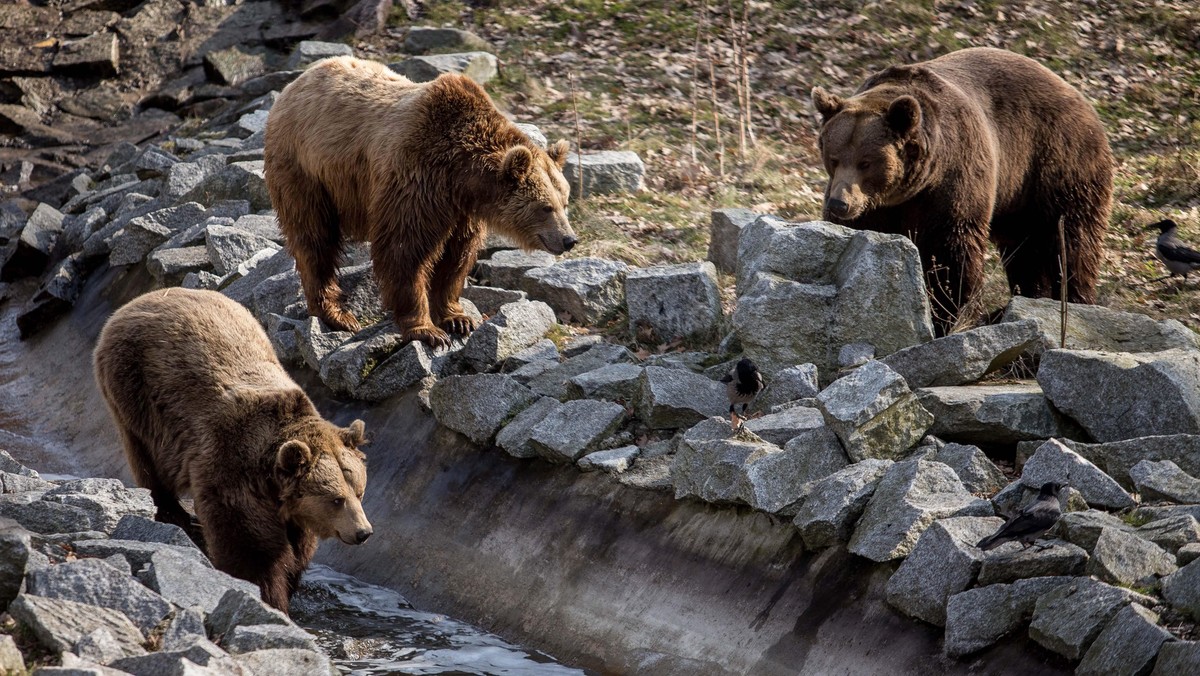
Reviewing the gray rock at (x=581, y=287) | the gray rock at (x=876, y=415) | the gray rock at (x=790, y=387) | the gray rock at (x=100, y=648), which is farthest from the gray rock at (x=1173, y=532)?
the gray rock at (x=581, y=287)

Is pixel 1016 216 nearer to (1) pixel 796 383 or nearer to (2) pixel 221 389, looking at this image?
(1) pixel 796 383

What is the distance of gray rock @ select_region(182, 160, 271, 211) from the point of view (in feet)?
36.0

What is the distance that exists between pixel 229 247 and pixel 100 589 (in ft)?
18.6

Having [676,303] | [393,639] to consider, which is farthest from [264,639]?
[676,303]

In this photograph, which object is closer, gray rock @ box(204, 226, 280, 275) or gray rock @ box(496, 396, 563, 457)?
gray rock @ box(496, 396, 563, 457)

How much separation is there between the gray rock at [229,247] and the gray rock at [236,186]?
105 cm

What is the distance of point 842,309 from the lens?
690 centimetres

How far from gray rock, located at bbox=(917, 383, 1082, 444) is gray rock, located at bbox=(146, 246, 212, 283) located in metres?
6.37

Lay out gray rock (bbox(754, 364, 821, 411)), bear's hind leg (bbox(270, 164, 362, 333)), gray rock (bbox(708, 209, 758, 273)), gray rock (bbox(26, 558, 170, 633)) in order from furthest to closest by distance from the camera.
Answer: gray rock (bbox(708, 209, 758, 273))
bear's hind leg (bbox(270, 164, 362, 333))
gray rock (bbox(754, 364, 821, 411))
gray rock (bbox(26, 558, 170, 633))

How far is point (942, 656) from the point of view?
184 inches

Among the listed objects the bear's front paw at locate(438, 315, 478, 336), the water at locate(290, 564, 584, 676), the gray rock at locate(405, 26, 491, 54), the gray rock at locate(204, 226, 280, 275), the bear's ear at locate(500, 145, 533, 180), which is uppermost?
the bear's ear at locate(500, 145, 533, 180)

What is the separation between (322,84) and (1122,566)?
238 inches

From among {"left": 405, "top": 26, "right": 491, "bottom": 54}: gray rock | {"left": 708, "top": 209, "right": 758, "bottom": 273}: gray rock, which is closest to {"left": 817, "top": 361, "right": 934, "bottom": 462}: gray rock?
{"left": 708, "top": 209, "right": 758, "bottom": 273}: gray rock

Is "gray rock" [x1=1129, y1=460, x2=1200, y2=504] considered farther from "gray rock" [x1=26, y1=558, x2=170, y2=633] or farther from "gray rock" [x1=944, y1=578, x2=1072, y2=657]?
"gray rock" [x1=26, y1=558, x2=170, y2=633]
